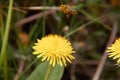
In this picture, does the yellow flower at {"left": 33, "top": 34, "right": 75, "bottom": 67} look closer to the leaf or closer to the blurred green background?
the leaf

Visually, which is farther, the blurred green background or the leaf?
the blurred green background

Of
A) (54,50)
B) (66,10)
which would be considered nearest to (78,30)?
(66,10)

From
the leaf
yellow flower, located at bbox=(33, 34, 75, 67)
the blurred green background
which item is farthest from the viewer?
the blurred green background

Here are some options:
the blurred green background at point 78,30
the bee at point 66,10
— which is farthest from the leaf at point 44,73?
the blurred green background at point 78,30

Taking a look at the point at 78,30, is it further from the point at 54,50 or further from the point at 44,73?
the point at 54,50

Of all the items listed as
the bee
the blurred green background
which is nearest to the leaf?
the bee

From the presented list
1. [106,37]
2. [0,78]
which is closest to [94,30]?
[106,37]

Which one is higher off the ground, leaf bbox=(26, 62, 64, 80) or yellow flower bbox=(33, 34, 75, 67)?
yellow flower bbox=(33, 34, 75, 67)

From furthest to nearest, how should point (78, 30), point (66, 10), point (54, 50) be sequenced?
point (78, 30) < point (66, 10) < point (54, 50)

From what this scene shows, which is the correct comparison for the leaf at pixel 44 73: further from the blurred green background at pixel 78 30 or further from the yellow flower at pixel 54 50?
the blurred green background at pixel 78 30

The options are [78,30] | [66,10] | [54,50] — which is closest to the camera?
[54,50]
